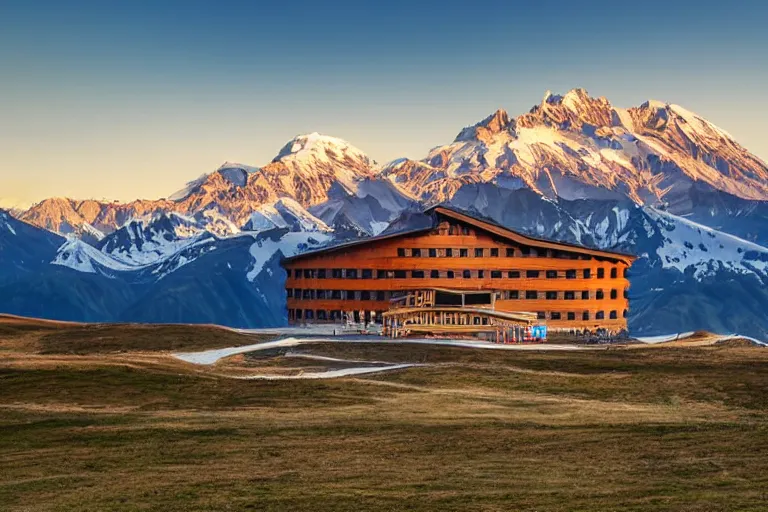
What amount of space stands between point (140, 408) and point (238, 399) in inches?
229

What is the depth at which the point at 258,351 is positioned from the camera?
106 m

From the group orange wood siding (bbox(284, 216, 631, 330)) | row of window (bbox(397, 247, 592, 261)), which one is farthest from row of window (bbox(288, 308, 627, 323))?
row of window (bbox(397, 247, 592, 261))

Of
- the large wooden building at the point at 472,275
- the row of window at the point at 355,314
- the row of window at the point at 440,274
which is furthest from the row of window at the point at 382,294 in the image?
the row of window at the point at 440,274

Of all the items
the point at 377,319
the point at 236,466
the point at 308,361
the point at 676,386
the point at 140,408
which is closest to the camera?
the point at 236,466

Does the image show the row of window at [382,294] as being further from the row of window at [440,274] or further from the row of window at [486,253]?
the row of window at [486,253]

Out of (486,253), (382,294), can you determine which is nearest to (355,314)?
(382,294)

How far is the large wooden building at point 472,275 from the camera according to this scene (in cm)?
16012

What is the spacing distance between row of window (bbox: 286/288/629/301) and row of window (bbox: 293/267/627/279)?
190 centimetres

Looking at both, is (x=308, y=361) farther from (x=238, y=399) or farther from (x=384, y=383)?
(x=238, y=399)

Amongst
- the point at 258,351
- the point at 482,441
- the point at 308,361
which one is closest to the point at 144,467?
the point at 482,441

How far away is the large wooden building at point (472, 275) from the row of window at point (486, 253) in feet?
0.41

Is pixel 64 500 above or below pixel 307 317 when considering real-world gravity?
below

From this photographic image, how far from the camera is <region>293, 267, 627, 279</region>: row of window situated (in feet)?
528

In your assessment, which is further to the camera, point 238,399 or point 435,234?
point 435,234
